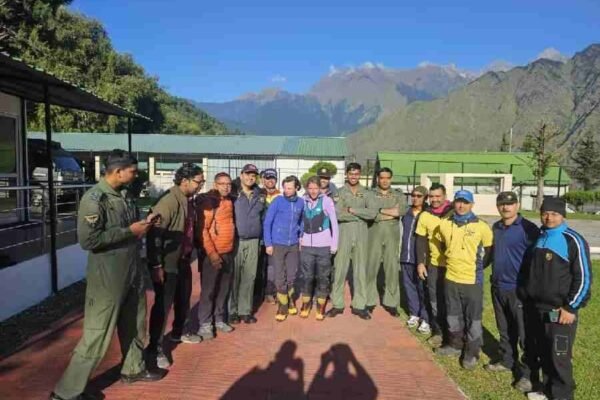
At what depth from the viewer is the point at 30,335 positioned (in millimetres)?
4977

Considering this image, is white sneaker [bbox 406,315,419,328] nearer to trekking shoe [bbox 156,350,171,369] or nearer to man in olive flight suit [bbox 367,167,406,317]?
man in olive flight suit [bbox 367,167,406,317]

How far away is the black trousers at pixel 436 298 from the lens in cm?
508

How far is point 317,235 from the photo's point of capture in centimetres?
566

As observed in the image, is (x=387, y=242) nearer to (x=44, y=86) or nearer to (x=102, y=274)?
(x=102, y=274)

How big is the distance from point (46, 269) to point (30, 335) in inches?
68.1

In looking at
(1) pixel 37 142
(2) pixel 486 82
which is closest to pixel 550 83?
(2) pixel 486 82

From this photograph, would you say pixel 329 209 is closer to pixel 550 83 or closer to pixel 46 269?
pixel 46 269

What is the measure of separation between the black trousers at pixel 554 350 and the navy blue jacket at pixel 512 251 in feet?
1.01

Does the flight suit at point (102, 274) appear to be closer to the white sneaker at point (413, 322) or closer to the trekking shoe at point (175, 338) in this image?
the trekking shoe at point (175, 338)

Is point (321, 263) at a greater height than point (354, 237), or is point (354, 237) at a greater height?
point (354, 237)

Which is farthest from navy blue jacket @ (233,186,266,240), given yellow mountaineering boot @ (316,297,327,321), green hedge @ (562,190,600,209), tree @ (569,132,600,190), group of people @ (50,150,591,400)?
tree @ (569,132,600,190)

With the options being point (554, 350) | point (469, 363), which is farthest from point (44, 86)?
point (554, 350)

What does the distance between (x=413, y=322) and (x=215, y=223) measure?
2682 millimetres

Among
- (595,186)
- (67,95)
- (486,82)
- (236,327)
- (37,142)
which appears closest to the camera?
(236,327)
